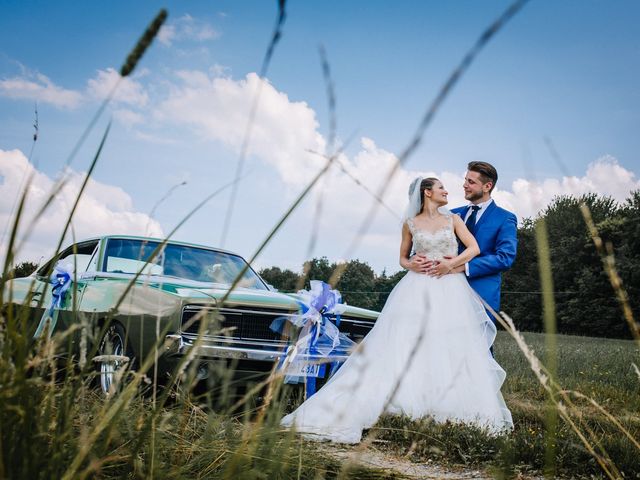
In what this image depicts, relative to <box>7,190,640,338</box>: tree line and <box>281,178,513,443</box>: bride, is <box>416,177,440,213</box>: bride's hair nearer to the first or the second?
<box>281,178,513,443</box>: bride

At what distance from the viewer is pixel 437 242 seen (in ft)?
16.8

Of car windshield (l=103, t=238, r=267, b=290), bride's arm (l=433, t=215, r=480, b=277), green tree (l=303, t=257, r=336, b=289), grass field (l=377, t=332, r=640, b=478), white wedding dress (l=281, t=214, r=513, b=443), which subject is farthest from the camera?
car windshield (l=103, t=238, r=267, b=290)

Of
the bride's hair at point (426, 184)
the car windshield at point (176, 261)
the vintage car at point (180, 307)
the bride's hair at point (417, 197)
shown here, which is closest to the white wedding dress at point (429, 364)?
the bride's hair at point (417, 197)

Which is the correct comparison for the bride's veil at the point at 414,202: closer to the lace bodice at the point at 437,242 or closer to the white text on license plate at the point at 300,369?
the lace bodice at the point at 437,242

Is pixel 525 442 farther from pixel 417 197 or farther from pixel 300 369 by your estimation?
pixel 417 197

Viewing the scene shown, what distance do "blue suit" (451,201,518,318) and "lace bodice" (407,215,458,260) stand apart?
0.23 m

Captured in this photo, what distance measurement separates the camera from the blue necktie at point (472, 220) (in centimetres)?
521

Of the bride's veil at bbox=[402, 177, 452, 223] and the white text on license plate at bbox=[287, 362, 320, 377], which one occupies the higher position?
the bride's veil at bbox=[402, 177, 452, 223]

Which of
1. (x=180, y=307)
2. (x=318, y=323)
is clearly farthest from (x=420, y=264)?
(x=180, y=307)

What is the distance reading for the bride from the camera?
14.6 feet

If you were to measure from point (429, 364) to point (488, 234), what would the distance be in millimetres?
1246

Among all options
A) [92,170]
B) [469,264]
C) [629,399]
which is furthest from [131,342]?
[629,399]

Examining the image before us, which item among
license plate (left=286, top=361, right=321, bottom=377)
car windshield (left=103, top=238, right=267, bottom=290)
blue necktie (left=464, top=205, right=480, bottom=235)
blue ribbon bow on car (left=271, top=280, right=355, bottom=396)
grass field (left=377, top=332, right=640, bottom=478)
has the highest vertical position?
blue necktie (left=464, top=205, right=480, bottom=235)

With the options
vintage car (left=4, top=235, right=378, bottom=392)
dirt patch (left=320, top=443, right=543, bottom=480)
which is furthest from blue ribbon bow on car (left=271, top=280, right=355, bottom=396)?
dirt patch (left=320, top=443, right=543, bottom=480)
